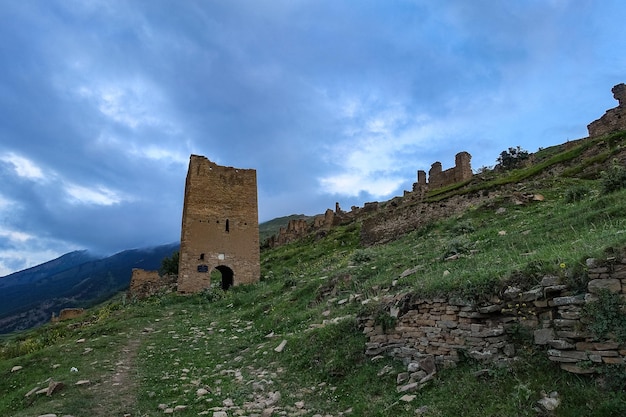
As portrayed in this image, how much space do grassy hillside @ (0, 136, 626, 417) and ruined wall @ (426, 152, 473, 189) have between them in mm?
25041

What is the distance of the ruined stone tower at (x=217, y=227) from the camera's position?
2456 cm

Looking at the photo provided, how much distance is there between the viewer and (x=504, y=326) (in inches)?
240

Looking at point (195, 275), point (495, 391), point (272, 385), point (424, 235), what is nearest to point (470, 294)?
point (495, 391)

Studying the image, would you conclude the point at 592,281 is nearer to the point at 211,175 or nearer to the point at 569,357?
the point at 569,357

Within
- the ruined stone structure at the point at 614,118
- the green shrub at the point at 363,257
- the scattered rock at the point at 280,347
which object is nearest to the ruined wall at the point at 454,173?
the ruined stone structure at the point at 614,118

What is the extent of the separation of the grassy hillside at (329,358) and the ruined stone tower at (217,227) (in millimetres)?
7373

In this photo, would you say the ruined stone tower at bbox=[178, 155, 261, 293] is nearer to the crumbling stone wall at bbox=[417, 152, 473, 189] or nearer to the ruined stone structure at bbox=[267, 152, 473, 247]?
the ruined stone structure at bbox=[267, 152, 473, 247]

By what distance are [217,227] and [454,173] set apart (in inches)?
1072

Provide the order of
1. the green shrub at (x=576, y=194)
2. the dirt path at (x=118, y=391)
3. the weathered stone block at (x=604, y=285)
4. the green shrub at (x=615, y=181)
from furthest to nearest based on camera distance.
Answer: the green shrub at (x=576, y=194) → the green shrub at (x=615, y=181) → the dirt path at (x=118, y=391) → the weathered stone block at (x=604, y=285)

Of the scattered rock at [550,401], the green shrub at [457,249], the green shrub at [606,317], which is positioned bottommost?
the scattered rock at [550,401]

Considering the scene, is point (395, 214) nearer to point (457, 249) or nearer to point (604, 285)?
point (457, 249)

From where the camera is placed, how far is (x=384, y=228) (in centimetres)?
2780

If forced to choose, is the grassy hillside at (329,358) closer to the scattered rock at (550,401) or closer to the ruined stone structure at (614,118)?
the scattered rock at (550,401)

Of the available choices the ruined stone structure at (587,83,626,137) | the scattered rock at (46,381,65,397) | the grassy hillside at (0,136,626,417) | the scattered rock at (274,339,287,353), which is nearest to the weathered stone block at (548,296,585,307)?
the grassy hillside at (0,136,626,417)
